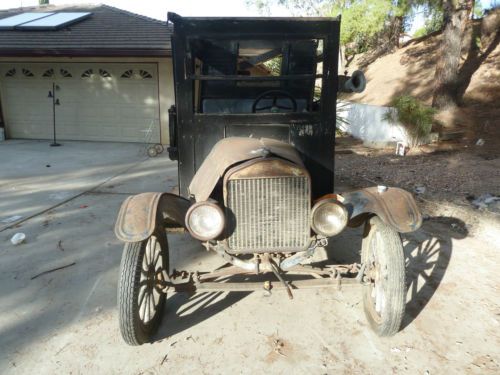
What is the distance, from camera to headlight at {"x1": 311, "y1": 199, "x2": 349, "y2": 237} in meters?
2.63

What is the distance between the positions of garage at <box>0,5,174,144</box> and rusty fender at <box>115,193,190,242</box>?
841 centimetres

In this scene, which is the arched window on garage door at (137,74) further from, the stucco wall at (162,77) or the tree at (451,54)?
the tree at (451,54)

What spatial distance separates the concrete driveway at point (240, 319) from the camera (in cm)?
261

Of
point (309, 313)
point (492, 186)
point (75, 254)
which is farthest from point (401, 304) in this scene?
point (492, 186)

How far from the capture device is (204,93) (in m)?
3.88

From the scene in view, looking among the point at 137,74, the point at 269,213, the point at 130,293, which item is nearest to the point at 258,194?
the point at 269,213

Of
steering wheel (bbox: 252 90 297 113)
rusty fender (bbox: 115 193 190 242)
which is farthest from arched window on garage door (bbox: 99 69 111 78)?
rusty fender (bbox: 115 193 190 242)

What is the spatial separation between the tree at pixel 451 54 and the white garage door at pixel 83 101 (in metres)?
8.06

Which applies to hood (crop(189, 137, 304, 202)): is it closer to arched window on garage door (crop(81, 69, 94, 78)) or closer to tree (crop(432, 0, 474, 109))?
Result: tree (crop(432, 0, 474, 109))

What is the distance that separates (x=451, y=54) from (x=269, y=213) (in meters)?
10.3

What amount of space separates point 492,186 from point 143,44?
875 cm

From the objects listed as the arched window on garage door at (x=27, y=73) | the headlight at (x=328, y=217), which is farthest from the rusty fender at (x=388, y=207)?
the arched window on garage door at (x=27, y=73)

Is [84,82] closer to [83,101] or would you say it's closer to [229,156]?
[83,101]

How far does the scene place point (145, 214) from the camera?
2.62 meters
